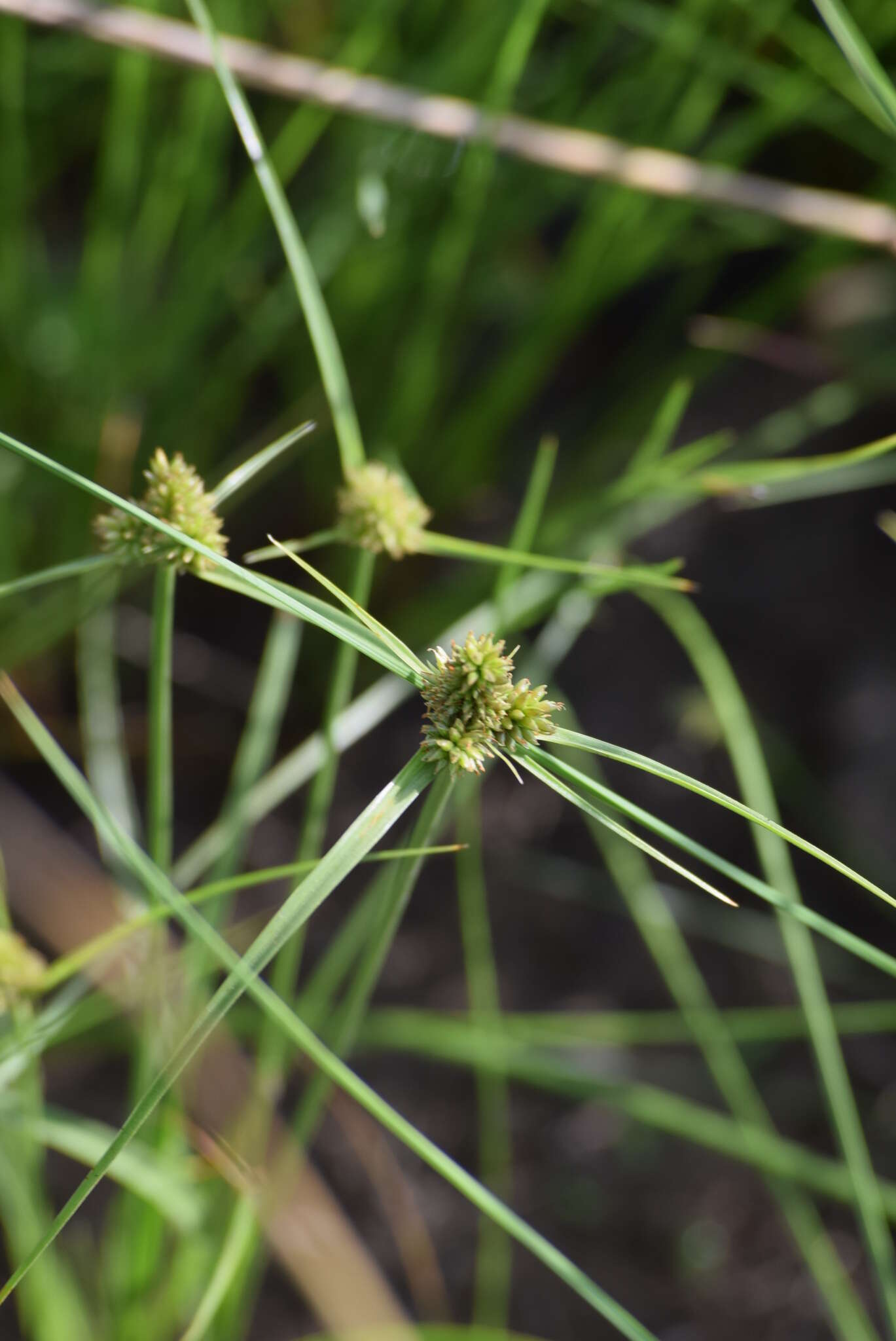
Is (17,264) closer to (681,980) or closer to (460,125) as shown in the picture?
(460,125)

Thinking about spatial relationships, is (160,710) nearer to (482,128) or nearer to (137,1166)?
(137,1166)

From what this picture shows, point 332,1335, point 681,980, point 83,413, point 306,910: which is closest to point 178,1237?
point 332,1335

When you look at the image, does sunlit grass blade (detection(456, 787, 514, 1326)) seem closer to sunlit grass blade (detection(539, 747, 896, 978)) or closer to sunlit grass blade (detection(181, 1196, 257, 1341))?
sunlit grass blade (detection(181, 1196, 257, 1341))

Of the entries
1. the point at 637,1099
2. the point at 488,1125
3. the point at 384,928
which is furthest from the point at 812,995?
the point at 488,1125

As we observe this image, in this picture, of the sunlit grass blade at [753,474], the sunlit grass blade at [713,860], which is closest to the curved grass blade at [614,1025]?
the sunlit grass blade at [713,860]

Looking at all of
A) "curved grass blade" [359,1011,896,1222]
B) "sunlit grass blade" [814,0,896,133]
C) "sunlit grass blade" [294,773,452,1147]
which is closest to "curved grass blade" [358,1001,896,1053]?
"curved grass blade" [359,1011,896,1222]

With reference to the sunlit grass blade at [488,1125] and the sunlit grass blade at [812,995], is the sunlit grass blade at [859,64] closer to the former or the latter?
the sunlit grass blade at [812,995]
